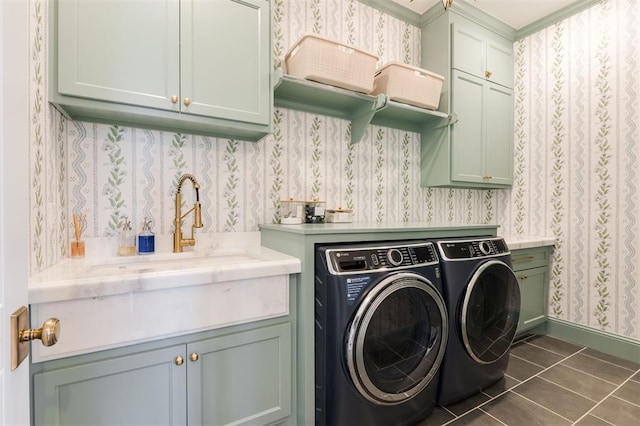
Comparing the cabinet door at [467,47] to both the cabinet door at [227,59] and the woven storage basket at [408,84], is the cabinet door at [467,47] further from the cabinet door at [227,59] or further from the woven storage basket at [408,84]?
the cabinet door at [227,59]

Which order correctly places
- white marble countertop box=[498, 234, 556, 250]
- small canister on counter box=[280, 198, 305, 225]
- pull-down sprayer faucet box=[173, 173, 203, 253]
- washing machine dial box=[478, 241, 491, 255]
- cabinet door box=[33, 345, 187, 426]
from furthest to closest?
white marble countertop box=[498, 234, 556, 250], small canister on counter box=[280, 198, 305, 225], washing machine dial box=[478, 241, 491, 255], pull-down sprayer faucet box=[173, 173, 203, 253], cabinet door box=[33, 345, 187, 426]

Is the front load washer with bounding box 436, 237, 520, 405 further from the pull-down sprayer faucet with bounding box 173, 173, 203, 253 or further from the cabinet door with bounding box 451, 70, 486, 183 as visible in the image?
the pull-down sprayer faucet with bounding box 173, 173, 203, 253

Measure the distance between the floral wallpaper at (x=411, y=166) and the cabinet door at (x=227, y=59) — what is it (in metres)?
0.37

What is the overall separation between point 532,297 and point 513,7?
98.3 inches

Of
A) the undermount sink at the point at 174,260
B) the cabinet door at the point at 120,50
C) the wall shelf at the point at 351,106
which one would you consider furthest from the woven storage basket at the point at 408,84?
the undermount sink at the point at 174,260

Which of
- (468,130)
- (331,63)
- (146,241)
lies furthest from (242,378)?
(468,130)

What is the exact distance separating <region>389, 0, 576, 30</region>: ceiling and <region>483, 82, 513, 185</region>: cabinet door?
23.9 inches

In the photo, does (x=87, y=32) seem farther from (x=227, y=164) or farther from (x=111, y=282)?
(x=111, y=282)

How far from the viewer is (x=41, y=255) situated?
Answer: 1198mm

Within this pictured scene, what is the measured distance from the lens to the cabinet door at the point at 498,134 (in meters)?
2.78

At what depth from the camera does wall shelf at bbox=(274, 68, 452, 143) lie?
191 cm

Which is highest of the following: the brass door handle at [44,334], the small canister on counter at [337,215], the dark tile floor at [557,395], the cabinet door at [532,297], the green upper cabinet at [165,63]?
the green upper cabinet at [165,63]

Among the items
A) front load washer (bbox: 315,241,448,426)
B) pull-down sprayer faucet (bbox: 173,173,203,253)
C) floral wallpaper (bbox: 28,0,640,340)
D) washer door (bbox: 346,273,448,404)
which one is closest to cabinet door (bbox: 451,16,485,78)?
floral wallpaper (bbox: 28,0,640,340)

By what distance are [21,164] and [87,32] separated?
103 cm
